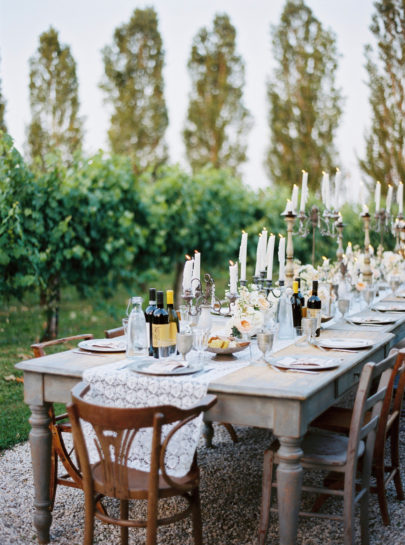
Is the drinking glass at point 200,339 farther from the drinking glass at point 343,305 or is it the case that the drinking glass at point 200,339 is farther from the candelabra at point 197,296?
the drinking glass at point 343,305

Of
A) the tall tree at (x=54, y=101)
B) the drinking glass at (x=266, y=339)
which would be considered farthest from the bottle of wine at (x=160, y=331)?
the tall tree at (x=54, y=101)

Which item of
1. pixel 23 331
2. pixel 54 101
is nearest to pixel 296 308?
pixel 23 331

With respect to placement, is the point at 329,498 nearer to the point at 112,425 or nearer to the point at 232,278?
the point at 232,278

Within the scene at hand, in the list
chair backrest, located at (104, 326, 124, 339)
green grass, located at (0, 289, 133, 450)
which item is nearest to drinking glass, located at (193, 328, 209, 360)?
chair backrest, located at (104, 326, 124, 339)

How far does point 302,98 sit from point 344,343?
731 inches

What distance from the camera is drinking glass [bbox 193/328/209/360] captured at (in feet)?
8.80

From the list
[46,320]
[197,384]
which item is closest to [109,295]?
[46,320]

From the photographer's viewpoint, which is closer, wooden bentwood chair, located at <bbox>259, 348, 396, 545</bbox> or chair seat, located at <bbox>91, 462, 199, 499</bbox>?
chair seat, located at <bbox>91, 462, 199, 499</bbox>

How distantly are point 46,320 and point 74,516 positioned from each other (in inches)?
186

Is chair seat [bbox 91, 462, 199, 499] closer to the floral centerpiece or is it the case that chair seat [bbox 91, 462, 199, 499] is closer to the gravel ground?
the gravel ground

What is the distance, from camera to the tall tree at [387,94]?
620 inches

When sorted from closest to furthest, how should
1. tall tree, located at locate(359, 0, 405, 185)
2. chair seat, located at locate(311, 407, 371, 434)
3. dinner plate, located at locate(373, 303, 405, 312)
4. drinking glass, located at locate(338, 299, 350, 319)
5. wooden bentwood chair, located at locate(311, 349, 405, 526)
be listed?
wooden bentwood chair, located at locate(311, 349, 405, 526)
chair seat, located at locate(311, 407, 371, 434)
drinking glass, located at locate(338, 299, 350, 319)
dinner plate, located at locate(373, 303, 405, 312)
tall tree, located at locate(359, 0, 405, 185)

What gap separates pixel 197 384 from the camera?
239 cm

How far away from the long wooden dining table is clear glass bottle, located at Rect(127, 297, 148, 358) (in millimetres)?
83
